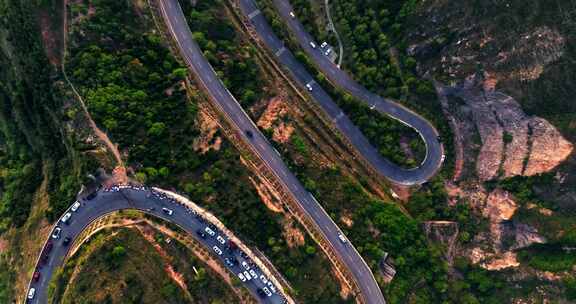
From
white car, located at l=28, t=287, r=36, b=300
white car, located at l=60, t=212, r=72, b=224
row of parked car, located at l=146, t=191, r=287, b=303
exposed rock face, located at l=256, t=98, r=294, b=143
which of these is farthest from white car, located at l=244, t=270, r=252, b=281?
white car, located at l=28, t=287, r=36, b=300

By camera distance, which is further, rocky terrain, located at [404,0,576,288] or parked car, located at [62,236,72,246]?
rocky terrain, located at [404,0,576,288]

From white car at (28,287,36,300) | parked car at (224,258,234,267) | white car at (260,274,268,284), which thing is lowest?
white car at (260,274,268,284)

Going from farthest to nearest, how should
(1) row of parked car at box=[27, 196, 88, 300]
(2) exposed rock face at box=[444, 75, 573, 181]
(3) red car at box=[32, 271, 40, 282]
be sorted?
(2) exposed rock face at box=[444, 75, 573, 181], (1) row of parked car at box=[27, 196, 88, 300], (3) red car at box=[32, 271, 40, 282]

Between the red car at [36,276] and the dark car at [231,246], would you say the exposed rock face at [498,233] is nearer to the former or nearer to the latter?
the dark car at [231,246]

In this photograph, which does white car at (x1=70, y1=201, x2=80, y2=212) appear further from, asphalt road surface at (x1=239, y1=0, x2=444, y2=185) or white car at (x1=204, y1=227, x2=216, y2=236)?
asphalt road surface at (x1=239, y1=0, x2=444, y2=185)

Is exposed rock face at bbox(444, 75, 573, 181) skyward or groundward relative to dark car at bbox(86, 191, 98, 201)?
groundward

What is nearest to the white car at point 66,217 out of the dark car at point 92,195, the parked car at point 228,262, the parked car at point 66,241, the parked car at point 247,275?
the parked car at point 66,241
